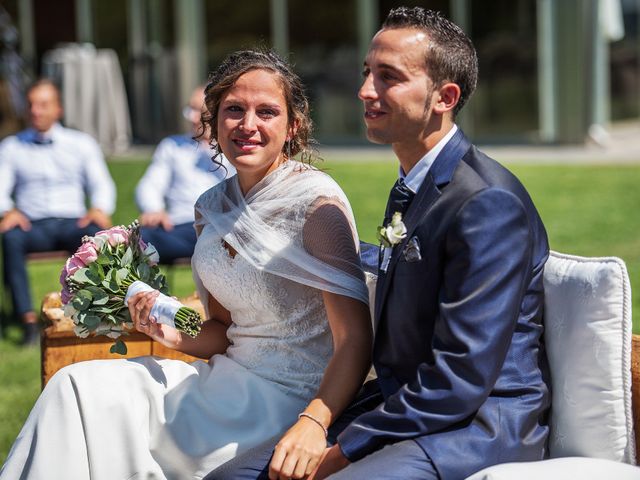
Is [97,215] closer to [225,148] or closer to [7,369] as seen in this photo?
[7,369]

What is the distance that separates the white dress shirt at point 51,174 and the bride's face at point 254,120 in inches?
188

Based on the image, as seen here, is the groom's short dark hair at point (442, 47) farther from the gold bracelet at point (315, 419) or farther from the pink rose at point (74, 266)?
the pink rose at point (74, 266)

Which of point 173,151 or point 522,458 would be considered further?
point 173,151

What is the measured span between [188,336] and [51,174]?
16.0ft

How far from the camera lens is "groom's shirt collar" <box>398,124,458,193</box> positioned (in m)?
3.05

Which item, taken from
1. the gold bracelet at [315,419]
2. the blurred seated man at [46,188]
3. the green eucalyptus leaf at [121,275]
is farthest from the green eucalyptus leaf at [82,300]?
the blurred seated man at [46,188]

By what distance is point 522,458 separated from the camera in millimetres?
2943

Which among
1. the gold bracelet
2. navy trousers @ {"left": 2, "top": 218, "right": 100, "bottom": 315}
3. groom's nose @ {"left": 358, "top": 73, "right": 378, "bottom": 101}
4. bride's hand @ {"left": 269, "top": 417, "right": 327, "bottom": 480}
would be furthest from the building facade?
bride's hand @ {"left": 269, "top": 417, "right": 327, "bottom": 480}

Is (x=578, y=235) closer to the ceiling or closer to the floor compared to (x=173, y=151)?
closer to the floor

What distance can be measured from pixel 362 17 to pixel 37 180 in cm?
1198

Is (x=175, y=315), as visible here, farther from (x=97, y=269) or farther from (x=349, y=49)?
(x=349, y=49)

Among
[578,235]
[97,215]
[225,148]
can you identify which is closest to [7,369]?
[97,215]

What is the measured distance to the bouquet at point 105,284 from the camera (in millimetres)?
3553

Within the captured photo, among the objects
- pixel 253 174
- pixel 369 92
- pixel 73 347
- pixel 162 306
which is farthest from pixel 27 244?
pixel 369 92
